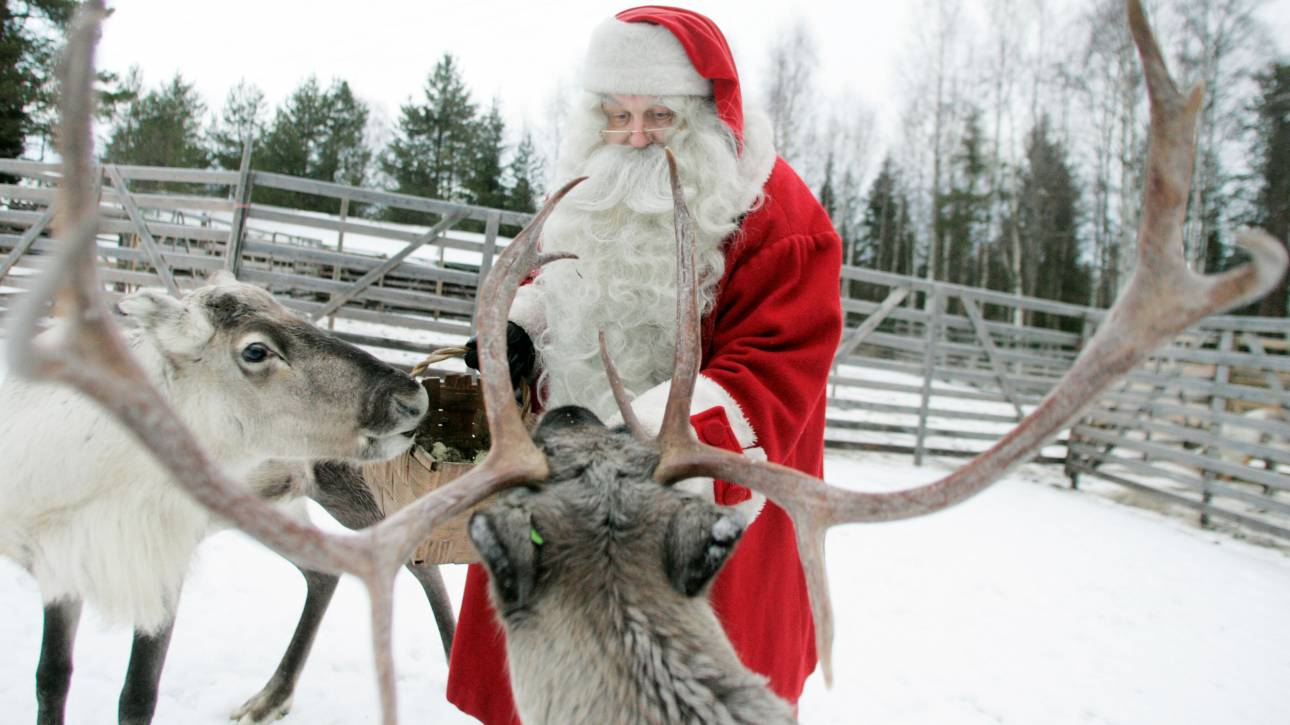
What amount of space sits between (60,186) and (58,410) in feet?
5.61

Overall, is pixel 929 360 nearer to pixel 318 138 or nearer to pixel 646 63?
pixel 646 63

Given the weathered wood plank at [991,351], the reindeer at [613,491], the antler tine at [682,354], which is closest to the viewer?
the reindeer at [613,491]

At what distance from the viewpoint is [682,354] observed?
139 centimetres

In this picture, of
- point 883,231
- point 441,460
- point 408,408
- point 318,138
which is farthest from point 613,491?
point 318,138

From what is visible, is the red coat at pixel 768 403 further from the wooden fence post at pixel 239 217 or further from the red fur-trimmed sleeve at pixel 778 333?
the wooden fence post at pixel 239 217

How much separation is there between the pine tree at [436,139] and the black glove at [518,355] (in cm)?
2851

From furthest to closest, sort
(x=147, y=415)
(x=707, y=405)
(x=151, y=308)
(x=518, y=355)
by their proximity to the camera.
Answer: (x=518, y=355)
(x=151, y=308)
(x=707, y=405)
(x=147, y=415)

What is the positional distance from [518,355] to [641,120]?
0.81 metres

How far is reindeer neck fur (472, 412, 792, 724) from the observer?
3.48ft

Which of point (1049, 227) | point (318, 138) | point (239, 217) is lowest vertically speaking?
point (239, 217)

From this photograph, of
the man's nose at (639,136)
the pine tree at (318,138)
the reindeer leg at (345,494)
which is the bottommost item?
the reindeer leg at (345,494)

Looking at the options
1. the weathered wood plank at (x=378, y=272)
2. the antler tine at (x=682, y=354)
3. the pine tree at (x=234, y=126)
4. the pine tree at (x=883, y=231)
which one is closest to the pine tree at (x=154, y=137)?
the pine tree at (x=234, y=126)

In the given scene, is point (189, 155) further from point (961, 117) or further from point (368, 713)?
point (368, 713)

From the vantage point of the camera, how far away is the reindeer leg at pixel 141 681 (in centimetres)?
219
